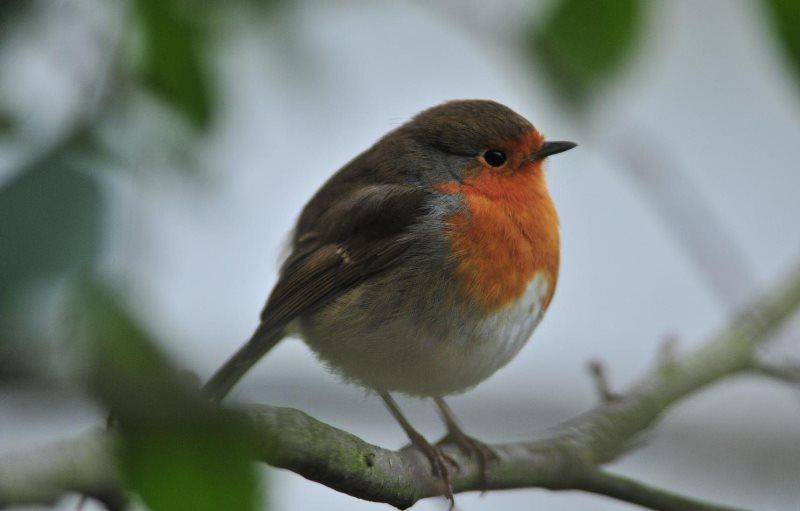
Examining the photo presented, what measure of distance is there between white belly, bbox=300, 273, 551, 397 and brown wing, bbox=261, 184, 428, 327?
0.26 feet

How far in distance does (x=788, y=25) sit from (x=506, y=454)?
1.61 metres

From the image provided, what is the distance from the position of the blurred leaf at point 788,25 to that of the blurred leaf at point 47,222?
0.91 meters

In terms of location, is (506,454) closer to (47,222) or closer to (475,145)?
(475,145)

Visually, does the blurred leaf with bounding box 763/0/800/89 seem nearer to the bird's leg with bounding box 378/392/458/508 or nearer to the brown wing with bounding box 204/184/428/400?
the bird's leg with bounding box 378/392/458/508

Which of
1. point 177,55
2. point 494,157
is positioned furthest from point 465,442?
point 177,55

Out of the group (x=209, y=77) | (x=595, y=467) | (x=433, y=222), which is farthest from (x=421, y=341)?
(x=209, y=77)

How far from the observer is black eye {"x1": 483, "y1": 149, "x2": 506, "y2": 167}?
3.12 m

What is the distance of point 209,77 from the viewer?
1543 mm

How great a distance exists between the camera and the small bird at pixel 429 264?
2793mm

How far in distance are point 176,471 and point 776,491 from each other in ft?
7.80

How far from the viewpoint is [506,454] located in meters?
2.60

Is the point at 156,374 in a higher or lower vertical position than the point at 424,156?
lower

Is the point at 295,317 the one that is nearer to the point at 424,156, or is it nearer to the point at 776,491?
the point at 424,156

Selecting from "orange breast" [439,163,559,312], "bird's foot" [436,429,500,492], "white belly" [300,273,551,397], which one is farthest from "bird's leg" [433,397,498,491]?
"orange breast" [439,163,559,312]
